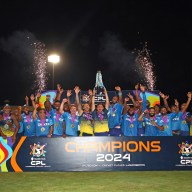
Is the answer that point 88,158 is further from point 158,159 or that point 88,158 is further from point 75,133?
point 158,159

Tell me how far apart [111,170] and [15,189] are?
4.29 metres

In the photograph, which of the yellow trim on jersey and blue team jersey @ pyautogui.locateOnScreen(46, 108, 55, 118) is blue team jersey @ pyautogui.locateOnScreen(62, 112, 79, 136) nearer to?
blue team jersey @ pyautogui.locateOnScreen(46, 108, 55, 118)

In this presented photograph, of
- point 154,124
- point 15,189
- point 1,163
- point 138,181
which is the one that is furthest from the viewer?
point 154,124

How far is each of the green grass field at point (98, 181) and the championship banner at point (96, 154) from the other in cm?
42

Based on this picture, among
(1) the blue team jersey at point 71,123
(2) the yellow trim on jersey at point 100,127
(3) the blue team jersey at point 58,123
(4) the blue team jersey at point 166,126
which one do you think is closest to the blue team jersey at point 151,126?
(4) the blue team jersey at point 166,126

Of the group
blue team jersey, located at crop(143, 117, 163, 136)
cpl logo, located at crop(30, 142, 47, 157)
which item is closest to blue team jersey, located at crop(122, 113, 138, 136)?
blue team jersey, located at crop(143, 117, 163, 136)

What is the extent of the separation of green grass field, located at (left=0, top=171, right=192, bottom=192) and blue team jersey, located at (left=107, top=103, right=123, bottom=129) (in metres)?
2.29

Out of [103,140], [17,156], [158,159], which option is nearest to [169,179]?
[158,159]

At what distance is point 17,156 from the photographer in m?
11.6

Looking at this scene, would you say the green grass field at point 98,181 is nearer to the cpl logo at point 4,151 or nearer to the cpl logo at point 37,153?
the cpl logo at point 37,153

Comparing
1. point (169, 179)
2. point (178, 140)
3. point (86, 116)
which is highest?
point (86, 116)

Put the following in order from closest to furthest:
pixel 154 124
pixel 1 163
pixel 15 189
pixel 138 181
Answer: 1. pixel 15 189
2. pixel 138 181
3. pixel 1 163
4. pixel 154 124

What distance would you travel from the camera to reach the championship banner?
11641 millimetres

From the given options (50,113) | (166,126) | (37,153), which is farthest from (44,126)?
(166,126)
